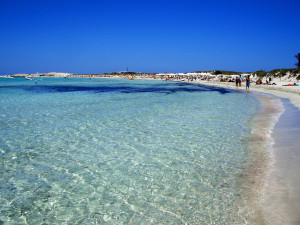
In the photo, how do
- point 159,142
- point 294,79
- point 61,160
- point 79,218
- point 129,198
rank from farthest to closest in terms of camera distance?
1. point 294,79
2. point 159,142
3. point 61,160
4. point 129,198
5. point 79,218

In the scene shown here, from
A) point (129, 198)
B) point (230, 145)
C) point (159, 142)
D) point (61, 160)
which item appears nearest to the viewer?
point (129, 198)

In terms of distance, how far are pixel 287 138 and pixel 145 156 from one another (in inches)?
182

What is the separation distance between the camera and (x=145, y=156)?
6043mm

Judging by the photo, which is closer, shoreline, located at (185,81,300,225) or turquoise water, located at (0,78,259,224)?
shoreline, located at (185,81,300,225)

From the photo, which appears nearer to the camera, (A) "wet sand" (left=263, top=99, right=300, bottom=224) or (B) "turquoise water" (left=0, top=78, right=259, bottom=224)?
(A) "wet sand" (left=263, top=99, right=300, bottom=224)

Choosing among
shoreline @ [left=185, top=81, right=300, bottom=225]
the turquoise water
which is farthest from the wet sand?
the turquoise water

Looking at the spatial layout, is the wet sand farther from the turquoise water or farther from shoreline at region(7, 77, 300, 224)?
the turquoise water

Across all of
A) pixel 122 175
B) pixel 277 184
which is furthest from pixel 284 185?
pixel 122 175

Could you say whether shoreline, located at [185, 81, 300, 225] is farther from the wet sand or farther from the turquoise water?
the turquoise water

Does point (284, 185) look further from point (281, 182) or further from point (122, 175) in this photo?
point (122, 175)

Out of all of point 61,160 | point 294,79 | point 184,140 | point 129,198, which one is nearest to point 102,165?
point 61,160

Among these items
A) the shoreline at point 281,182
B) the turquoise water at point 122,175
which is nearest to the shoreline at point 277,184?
the shoreline at point 281,182

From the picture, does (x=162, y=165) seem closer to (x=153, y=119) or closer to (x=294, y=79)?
(x=153, y=119)

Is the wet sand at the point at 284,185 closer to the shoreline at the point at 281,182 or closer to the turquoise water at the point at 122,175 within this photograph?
the shoreline at the point at 281,182
